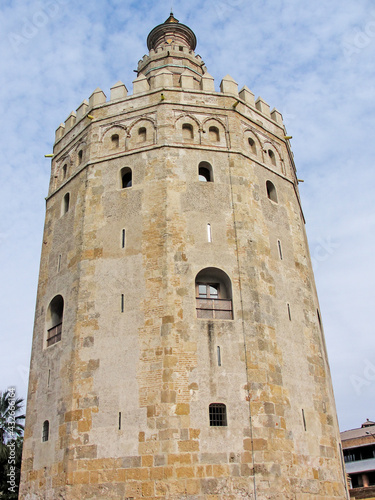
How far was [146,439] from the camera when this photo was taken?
1508 centimetres

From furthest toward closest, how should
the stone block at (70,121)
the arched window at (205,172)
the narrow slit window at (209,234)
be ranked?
the stone block at (70,121) < the arched window at (205,172) < the narrow slit window at (209,234)

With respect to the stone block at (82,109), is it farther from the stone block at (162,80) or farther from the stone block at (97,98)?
the stone block at (162,80)

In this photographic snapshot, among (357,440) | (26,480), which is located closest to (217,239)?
(26,480)

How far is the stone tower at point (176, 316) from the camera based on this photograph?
15.1m

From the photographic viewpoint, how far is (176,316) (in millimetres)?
16562

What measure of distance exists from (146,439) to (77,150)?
12338 millimetres

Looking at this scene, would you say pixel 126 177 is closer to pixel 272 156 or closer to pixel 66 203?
pixel 66 203

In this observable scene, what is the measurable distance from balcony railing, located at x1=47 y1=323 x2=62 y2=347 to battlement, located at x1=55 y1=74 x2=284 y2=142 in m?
8.76

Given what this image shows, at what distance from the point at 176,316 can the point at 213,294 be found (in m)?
1.88

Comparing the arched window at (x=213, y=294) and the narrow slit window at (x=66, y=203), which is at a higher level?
the narrow slit window at (x=66, y=203)

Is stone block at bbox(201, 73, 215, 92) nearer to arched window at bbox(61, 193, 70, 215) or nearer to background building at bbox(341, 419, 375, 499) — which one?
arched window at bbox(61, 193, 70, 215)

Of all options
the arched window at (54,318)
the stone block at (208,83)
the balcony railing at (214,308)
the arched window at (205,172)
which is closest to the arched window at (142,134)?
the arched window at (205,172)

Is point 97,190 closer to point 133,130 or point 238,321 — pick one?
point 133,130

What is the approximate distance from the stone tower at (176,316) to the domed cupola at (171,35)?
8629mm
